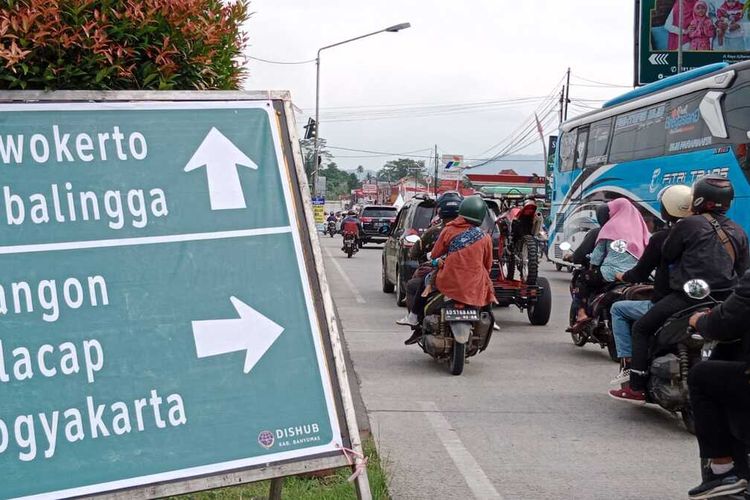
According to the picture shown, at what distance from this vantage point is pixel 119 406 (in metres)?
3.46

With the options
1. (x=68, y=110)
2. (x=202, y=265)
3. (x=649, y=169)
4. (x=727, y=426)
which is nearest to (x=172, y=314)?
(x=202, y=265)

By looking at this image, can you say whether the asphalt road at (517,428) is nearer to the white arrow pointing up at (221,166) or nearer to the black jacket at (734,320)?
the black jacket at (734,320)

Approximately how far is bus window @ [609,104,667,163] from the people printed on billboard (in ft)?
42.1

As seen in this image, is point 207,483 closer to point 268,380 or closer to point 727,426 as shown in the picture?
point 268,380

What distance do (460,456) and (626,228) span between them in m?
4.32

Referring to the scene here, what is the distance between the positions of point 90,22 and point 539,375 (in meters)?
6.50

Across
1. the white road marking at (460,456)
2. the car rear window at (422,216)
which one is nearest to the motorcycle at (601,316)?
the white road marking at (460,456)

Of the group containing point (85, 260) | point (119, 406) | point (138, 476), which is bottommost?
point (138, 476)

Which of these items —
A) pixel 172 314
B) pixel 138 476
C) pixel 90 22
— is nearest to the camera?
pixel 138 476

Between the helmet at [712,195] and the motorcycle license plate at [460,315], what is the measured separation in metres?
3.16

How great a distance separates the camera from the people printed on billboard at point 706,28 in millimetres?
30000

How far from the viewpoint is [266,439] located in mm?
3629

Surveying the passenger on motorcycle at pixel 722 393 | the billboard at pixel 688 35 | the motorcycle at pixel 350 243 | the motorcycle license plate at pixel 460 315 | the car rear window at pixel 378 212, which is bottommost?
the motorcycle at pixel 350 243

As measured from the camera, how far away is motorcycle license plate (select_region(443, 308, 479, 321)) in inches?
353
